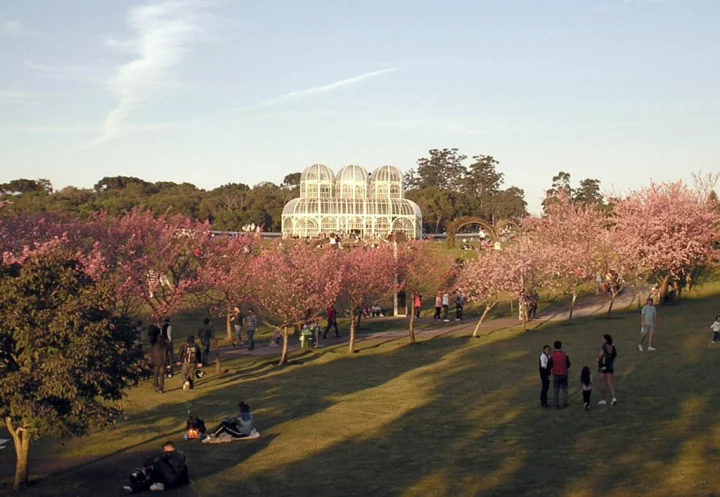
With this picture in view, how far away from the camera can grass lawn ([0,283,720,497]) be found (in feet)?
44.2

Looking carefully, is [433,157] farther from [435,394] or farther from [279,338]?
[435,394]

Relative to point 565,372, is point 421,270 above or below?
above

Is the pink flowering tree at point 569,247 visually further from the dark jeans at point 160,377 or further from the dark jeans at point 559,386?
the dark jeans at point 160,377

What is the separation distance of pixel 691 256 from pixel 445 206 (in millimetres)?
61027

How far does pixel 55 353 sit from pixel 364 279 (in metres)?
19.3

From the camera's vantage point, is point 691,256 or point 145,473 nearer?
point 145,473

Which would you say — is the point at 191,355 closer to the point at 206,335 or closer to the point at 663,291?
the point at 206,335

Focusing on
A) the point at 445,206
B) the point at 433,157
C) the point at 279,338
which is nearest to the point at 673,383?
the point at 279,338

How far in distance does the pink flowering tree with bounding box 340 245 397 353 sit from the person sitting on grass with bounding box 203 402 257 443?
13.4 meters

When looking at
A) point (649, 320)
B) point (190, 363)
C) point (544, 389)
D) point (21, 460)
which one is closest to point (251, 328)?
point (190, 363)

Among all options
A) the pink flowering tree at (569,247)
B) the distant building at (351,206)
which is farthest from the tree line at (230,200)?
the pink flowering tree at (569,247)

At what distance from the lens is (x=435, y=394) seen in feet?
71.5

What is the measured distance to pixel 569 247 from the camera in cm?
4081

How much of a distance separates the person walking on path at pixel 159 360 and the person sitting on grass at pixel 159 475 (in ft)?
29.7
